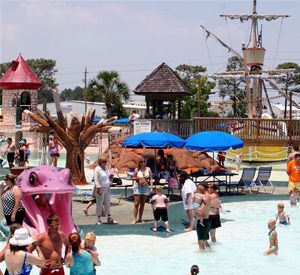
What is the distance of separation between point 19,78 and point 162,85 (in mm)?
12824

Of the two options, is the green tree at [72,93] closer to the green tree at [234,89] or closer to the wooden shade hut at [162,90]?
the green tree at [234,89]

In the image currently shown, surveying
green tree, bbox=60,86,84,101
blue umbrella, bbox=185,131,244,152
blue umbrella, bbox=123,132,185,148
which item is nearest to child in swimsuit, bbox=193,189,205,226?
blue umbrella, bbox=123,132,185,148

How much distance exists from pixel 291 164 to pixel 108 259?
8363 mm

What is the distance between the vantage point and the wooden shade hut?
29.7 m

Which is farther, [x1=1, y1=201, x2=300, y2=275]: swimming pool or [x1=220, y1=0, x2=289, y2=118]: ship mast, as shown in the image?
[x1=220, y1=0, x2=289, y2=118]: ship mast

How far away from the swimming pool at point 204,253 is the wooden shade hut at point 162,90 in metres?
15.4

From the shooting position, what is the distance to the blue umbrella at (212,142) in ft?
59.9

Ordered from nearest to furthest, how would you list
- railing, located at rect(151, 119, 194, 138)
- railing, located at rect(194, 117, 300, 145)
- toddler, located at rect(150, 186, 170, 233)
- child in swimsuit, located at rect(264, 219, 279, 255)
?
child in swimsuit, located at rect(264, 219, 279, 255), toddler, located at rect(150, 186, 170, 233), railing, located at rect(151, 119, 194, 138), railing, located at rect(194, 117, 300, 145)

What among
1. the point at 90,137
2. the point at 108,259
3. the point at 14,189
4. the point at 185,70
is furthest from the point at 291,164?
the point at 185,70

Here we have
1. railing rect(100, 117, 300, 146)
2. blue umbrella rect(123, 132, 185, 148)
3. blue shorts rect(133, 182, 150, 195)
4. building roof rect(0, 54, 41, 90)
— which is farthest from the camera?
building roof rect(0, 54, 41, 90)

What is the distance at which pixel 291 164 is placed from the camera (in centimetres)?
1798

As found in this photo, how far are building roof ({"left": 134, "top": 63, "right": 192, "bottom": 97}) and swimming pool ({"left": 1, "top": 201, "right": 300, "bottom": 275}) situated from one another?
50.4 feet

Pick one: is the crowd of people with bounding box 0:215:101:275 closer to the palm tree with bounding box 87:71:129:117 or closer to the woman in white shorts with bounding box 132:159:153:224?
the woman in white shorts with bounding box 132:159:153:224

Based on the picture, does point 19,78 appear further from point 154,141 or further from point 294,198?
point 294,198
